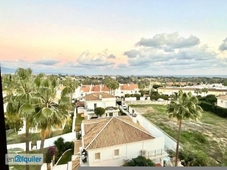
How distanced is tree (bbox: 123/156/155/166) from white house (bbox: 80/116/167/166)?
1.7 inches

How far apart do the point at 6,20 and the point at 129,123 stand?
2.18m

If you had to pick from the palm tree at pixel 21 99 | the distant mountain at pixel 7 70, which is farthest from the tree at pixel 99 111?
the distant mountain at pixel 7 70

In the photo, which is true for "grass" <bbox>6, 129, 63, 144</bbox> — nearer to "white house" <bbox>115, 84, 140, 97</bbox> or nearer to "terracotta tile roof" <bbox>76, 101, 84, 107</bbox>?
"terracotta tile roof" <bbox>76, 101, 84, 107</bbox>

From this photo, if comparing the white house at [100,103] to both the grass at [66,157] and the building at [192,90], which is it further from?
the building at [192,90]

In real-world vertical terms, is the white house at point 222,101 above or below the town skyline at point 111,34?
below

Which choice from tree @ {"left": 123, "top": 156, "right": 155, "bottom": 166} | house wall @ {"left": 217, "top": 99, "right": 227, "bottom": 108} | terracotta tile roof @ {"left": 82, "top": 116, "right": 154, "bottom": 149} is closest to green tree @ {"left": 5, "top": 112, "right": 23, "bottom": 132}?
terracotta tile roof @ {"left": 82, "top": 116, "right": 154, "bottom": 149}

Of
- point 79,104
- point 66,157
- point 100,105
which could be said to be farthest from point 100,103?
point 66,157

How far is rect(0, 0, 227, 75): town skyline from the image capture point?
7.21ft

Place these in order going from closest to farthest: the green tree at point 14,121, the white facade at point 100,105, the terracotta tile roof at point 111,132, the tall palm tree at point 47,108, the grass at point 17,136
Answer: the tall palm tree at point 47,108 → the green tree at point 14,121 → the grass at point 17,136 → the terracotta tile roof at point 111,132 → the white facade at point 100,105

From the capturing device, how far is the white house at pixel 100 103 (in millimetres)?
2441

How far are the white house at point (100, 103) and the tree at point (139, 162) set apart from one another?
68cm

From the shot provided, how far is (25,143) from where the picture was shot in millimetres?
2244

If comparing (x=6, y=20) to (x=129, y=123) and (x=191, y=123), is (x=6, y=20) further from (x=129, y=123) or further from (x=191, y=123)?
(x=191, y=123)

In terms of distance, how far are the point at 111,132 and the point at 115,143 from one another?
159 millimetres
